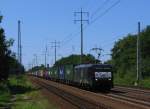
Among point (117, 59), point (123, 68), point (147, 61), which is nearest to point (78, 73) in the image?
point (147, 61)

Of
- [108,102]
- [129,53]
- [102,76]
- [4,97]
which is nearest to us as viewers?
[108,102]

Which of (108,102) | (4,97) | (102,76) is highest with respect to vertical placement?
(102,76)

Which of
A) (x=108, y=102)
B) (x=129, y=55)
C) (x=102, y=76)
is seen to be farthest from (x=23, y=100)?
(x=129, y=55)

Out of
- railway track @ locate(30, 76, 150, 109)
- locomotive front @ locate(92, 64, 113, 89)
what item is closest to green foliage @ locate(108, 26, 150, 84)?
locomotive front @ locate(92, 64, 113, 89)

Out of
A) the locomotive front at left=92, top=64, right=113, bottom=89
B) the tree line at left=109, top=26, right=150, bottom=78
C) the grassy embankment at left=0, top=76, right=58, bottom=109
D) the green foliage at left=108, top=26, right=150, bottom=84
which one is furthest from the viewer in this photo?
the tree line at left=109, top=26, right=150, bottom=78

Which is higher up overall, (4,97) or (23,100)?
(4,97)

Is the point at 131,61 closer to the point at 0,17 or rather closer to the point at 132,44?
the point at 132,44

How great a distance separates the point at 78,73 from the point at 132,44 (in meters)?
58.8

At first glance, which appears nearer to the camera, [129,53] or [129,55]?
[129,55]

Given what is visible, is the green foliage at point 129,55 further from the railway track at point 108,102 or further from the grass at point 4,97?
the railway track at point 108,102

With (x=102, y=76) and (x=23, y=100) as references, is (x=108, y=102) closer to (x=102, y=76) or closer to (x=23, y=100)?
(x=23, y=100)

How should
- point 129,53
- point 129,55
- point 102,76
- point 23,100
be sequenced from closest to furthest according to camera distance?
1. point 23,100
2. point 102,76
3. point 129,55
4. point 129,53

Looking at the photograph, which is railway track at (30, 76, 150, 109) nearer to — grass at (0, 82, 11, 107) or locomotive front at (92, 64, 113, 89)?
grass at (0, 82, 11, 107)

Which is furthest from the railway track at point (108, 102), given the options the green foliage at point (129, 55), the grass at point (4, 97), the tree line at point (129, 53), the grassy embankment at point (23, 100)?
the tree line at point (129, 53)
